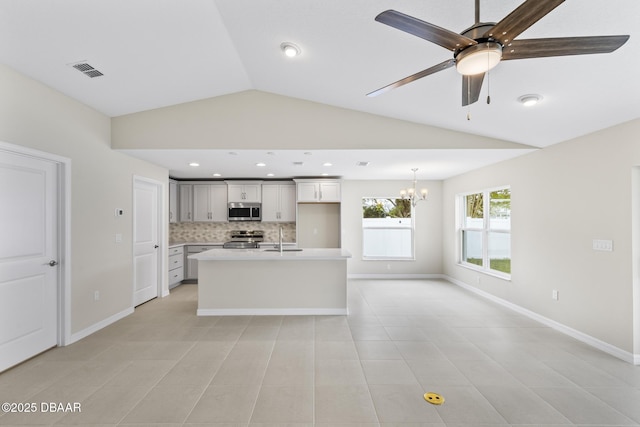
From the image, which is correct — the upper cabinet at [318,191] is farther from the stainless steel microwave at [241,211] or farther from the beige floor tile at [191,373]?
the beige floor tile at [191,373]

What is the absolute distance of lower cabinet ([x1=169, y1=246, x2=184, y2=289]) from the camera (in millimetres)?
5895

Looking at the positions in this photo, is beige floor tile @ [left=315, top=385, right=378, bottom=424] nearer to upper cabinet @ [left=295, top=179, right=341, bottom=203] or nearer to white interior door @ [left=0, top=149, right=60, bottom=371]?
white interior door @ [left=0, top=149, right=60, bottom=371]

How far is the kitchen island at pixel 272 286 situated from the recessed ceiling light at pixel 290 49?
2.61 meters

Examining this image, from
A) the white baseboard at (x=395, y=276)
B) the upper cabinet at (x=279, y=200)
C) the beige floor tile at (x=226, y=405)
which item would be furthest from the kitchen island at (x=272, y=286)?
the white baseboard at (x=395, y=276)

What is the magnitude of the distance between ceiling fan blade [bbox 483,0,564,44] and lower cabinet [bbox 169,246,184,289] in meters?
6.06

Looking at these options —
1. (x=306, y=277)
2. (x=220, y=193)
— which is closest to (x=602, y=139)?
(x=306, y=277)

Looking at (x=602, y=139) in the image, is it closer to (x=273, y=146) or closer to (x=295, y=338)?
(x=273, y=146)

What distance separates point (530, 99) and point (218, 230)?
6.23 m

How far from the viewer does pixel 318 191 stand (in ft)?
21.3

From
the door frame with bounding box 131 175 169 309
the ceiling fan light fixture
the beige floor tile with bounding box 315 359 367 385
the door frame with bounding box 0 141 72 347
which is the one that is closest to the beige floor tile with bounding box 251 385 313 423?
the beige floor tile with bounding box 315 359 367 385

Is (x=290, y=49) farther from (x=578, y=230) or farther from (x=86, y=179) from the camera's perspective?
(x=578, y=230)

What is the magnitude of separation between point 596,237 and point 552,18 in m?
2.53

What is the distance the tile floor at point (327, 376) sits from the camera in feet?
6.87

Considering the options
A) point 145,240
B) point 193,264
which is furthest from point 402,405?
point 193,264
